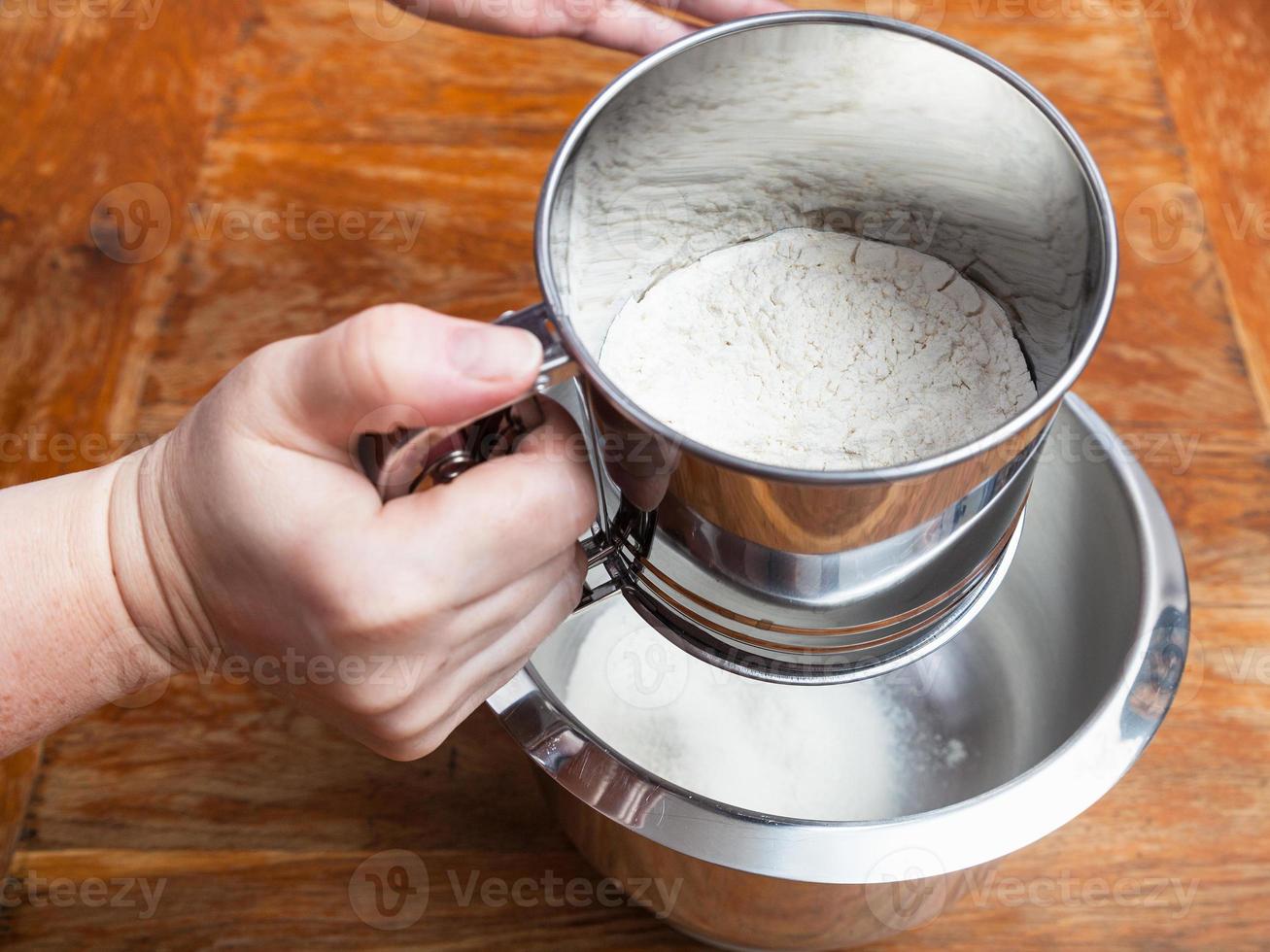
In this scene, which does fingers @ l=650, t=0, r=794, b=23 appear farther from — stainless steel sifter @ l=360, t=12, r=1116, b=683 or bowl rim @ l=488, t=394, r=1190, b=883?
bowl rim @ l=488, t=394, r=1190, b=883

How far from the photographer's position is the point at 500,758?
0.72 metres

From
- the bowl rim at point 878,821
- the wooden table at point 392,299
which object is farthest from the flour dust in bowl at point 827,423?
the wooden table at point 392,299

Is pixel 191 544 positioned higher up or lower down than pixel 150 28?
lower down

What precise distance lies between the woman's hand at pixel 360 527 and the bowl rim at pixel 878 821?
0.06 metres

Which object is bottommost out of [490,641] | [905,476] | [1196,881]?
[1196,881]

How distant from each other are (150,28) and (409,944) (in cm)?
85

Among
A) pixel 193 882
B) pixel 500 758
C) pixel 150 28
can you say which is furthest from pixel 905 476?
pixel 150 28

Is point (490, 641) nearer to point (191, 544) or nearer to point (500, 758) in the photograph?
point (191, 544)

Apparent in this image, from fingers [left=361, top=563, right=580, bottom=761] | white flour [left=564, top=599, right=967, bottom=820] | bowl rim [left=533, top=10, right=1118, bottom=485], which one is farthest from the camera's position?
white flour [left=564, top=599, right=967, bottom=820]

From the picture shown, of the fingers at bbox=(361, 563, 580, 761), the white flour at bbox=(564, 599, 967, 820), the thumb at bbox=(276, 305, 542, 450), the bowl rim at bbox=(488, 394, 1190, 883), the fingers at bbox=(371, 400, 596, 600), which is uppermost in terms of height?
the thumb at bbox=(276, 305, 542, 450)

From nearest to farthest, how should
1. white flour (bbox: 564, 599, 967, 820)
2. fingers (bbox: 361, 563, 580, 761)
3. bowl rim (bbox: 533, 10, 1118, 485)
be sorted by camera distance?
bowl rim (bbox: 533, 10, 1118, 485) < fingers (bbox: 361, 563, 580, 761) < white flour (bbox: 564, 599, 967, 820)

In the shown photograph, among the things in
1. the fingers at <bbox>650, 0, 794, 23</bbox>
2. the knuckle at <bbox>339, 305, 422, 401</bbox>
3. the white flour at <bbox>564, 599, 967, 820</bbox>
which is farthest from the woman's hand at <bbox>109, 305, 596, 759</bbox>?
the fingers at <bbox>650, 0, 794, 23</bbox>

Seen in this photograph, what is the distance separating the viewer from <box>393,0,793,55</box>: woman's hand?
2.38 ft

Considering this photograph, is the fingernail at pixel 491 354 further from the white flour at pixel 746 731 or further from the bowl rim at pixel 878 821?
the white flour at pixel 746 731
